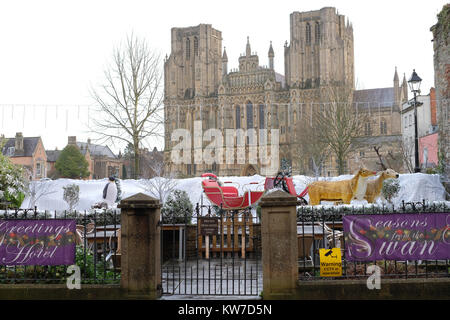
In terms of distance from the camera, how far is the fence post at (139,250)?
7480 mm

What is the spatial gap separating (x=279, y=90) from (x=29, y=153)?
39232 mm

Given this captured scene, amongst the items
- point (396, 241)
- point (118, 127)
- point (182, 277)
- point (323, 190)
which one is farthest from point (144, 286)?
point (118, 127)

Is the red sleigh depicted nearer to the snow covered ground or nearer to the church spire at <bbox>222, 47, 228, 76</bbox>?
the snow covered ground

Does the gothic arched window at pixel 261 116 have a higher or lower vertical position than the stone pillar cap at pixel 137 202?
higher

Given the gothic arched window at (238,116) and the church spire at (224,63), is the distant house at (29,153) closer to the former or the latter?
the gothic arched window at (238,116)

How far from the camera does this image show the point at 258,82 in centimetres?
7000

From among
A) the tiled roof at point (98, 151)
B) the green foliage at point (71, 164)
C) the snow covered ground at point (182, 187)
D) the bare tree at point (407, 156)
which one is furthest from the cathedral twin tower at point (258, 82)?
the snow covered ground at point (182, 187)

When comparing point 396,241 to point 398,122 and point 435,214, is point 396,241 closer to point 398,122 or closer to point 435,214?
point 435,214

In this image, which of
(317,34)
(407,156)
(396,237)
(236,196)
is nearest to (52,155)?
(317,34)

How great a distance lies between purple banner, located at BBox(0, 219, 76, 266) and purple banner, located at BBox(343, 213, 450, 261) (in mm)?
4708

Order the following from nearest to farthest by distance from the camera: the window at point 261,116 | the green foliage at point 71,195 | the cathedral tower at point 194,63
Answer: the green foliage at point 71,195 < the window at point 261,116 < the cathedral tower at point 194,63

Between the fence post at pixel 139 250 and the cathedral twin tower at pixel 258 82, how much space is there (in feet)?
184

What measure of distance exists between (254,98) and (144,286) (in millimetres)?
64030

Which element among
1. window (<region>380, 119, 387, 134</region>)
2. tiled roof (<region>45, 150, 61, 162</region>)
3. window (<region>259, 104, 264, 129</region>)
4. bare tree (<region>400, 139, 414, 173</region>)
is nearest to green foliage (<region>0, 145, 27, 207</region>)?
bare tree (<region>400, 139, 414, 173</region>)
